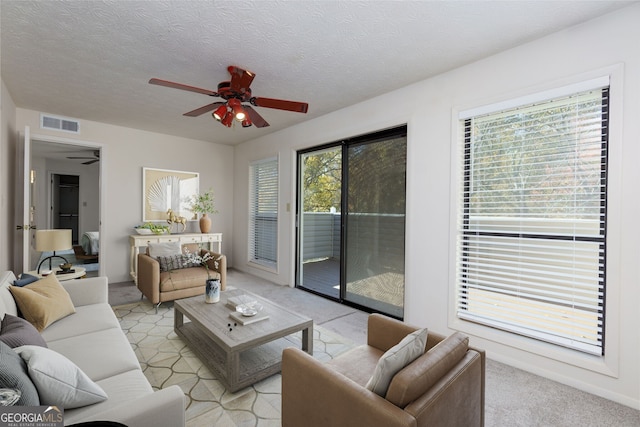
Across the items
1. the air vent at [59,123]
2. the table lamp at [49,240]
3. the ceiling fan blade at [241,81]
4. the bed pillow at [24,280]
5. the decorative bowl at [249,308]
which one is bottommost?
the decorative bowl at [249,308]

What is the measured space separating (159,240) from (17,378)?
399 centimetres

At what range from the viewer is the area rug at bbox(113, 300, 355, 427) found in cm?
180

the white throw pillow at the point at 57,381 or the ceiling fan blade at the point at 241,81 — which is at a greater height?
the ceiling fan blade at the point at 241,81

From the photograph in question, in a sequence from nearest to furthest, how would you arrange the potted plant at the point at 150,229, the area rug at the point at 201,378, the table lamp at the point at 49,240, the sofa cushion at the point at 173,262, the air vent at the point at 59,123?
the area rug at the point at 201,378, the table lamp at the point at 49,240, the sofa cushion at the point at 173,262, the air vent at the point at 59,123, the potted plant at the point at 150,229

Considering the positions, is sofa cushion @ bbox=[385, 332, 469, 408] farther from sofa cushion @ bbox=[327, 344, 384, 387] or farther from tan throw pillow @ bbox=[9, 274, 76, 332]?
tan throw pillow @ bbox=[9, 274, 76, 332]

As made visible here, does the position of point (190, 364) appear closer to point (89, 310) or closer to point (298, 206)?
point (89, 310)

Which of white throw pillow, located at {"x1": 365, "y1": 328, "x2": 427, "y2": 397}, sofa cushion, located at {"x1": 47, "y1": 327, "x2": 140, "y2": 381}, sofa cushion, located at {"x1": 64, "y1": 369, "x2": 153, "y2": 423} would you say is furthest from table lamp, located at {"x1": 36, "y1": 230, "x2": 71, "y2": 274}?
white throw pillow, located at {"x1": 365, "y1": 328, "x2": 427, "y2": 397}

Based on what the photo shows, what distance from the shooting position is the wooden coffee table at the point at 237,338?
6.63 ft

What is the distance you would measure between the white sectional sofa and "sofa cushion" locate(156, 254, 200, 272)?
39.1 inches

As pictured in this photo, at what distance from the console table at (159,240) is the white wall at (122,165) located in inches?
11.2

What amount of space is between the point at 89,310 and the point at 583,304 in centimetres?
384

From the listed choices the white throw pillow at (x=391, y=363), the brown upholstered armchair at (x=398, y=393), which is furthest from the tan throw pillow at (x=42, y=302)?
the white throw pillow at (x=391, y=363)

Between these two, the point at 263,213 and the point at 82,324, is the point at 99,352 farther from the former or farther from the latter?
the point at 263,213

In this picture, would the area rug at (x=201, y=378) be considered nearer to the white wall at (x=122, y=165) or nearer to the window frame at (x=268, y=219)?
the white wall at (x=122, y=165)
